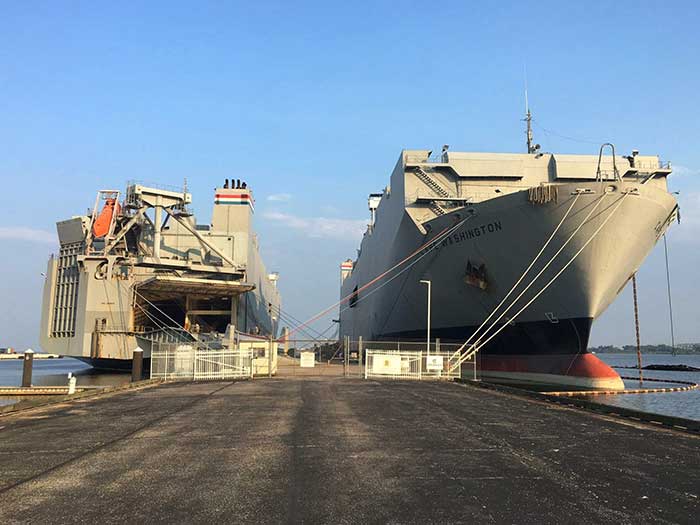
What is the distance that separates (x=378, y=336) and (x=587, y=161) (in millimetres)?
22659

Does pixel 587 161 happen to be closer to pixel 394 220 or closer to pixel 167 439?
pixel 394 220

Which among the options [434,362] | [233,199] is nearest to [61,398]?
[434,362]

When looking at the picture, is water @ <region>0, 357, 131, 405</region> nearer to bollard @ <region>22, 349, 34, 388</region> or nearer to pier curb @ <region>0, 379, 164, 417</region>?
bollard @ <region>22, 349, 34, 388</region>

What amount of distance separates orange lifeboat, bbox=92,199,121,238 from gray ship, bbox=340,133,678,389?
2436 centimetres

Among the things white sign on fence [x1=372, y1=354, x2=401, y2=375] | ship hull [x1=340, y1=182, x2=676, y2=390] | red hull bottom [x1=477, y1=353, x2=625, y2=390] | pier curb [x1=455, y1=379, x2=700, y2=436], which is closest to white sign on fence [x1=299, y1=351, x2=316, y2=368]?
white sign on fence [x1=372, y1=354, x2=401, y2=375]

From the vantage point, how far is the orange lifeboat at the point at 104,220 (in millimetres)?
44562

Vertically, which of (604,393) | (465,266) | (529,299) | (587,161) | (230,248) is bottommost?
(604,393)

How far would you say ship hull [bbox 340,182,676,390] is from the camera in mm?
25891

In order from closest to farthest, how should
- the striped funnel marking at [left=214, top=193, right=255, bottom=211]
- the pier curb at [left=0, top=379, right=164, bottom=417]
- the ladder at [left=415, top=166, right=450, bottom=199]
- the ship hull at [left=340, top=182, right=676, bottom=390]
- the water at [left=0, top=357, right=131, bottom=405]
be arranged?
1. the pier curb at [left=0, top=379, right=164, bottom=417]
2. the ship hull at [left=340, top=182, right=676, bottom=390]
3. the ladder at [left=415, top=166, right=450, bottom=199]
4. the water at [left=0, top=357, right=131, bottom=405]
5. the striped funnel marking at [left=214, top=193, right=255, bottom=211]

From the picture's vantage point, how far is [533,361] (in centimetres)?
2938

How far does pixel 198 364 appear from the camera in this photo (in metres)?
27.0

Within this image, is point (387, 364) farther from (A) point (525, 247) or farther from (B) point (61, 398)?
(B) point (61, 398)

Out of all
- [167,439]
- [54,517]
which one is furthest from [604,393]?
[54,517]

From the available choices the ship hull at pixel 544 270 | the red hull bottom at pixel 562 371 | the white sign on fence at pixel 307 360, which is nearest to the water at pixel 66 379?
the white sign on fence at pixel 307 360
